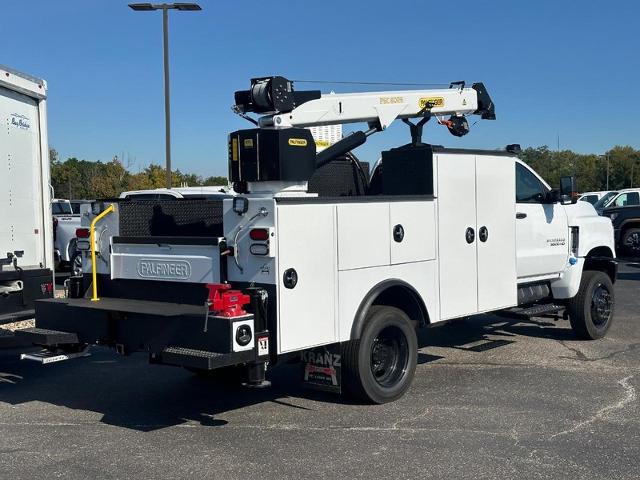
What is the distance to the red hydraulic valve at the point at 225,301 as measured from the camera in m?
5.40

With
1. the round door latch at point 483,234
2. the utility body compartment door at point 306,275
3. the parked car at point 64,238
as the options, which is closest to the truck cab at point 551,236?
the round door latch at point 483,234

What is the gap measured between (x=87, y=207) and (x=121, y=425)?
1979mm

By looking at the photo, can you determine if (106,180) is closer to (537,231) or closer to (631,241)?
(631,241)

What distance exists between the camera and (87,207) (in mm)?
6859

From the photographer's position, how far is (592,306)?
9.45m

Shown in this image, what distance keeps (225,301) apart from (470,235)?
2970mm

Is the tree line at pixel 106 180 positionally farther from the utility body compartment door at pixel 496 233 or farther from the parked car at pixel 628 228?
the utility body compartment door at pixel 496 233

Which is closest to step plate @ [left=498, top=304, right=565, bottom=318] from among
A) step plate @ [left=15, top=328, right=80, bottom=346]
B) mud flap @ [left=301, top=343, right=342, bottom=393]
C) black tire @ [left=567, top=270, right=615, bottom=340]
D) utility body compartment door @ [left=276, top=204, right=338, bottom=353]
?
black tire @ [left=567, top=270, right=615, bottom=340]

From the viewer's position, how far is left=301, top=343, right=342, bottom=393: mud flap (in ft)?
20.5

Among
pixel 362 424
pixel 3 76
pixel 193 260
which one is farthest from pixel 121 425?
pixel 3 76

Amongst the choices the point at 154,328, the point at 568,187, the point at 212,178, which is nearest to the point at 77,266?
the point at 154,328

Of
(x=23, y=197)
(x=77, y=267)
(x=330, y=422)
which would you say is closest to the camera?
(x=330, y=422)

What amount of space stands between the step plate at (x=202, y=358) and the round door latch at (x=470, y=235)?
2805 millimetres

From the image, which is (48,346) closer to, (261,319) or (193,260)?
(193,260)
